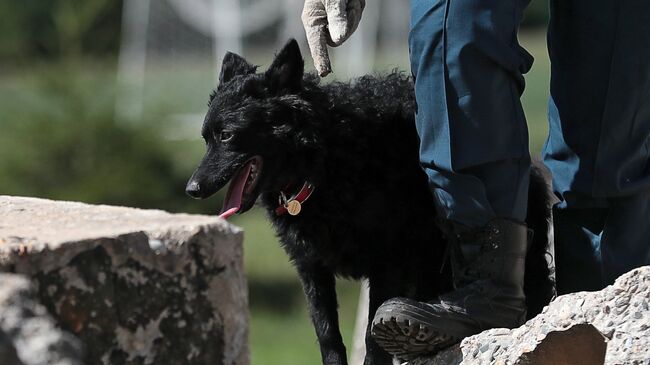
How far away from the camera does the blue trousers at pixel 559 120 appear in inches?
117

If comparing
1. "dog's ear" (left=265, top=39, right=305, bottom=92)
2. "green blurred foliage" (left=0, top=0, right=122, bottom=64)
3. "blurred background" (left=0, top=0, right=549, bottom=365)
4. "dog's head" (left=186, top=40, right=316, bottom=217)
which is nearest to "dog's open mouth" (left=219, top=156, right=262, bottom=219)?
"dog's head" (left=186, top=40, right=316, bottom=217)

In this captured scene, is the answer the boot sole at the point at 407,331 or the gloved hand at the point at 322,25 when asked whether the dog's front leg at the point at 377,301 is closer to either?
the boot sole at the point at 407,331

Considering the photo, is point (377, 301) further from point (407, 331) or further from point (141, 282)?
point (141, 282)

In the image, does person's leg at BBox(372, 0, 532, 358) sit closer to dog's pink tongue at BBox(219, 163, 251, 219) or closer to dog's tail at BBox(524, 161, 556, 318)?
dog's tail at BBox(524, 161, 556, 318)

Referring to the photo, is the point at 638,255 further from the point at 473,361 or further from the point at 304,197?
the point at 304,197

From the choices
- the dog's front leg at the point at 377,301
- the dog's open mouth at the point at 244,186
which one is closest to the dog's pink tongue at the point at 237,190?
the dog's open mouth at the point at 244,186

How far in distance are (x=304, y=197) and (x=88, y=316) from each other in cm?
145

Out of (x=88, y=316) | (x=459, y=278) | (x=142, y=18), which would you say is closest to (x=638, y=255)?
(x=459, y=278)

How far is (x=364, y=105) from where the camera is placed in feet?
12.0

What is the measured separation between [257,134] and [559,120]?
911 millimetres

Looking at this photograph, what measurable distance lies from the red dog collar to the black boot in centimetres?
59

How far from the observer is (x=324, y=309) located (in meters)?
3.65

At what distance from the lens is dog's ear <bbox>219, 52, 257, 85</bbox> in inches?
152

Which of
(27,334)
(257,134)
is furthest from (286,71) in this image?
(27,334)
